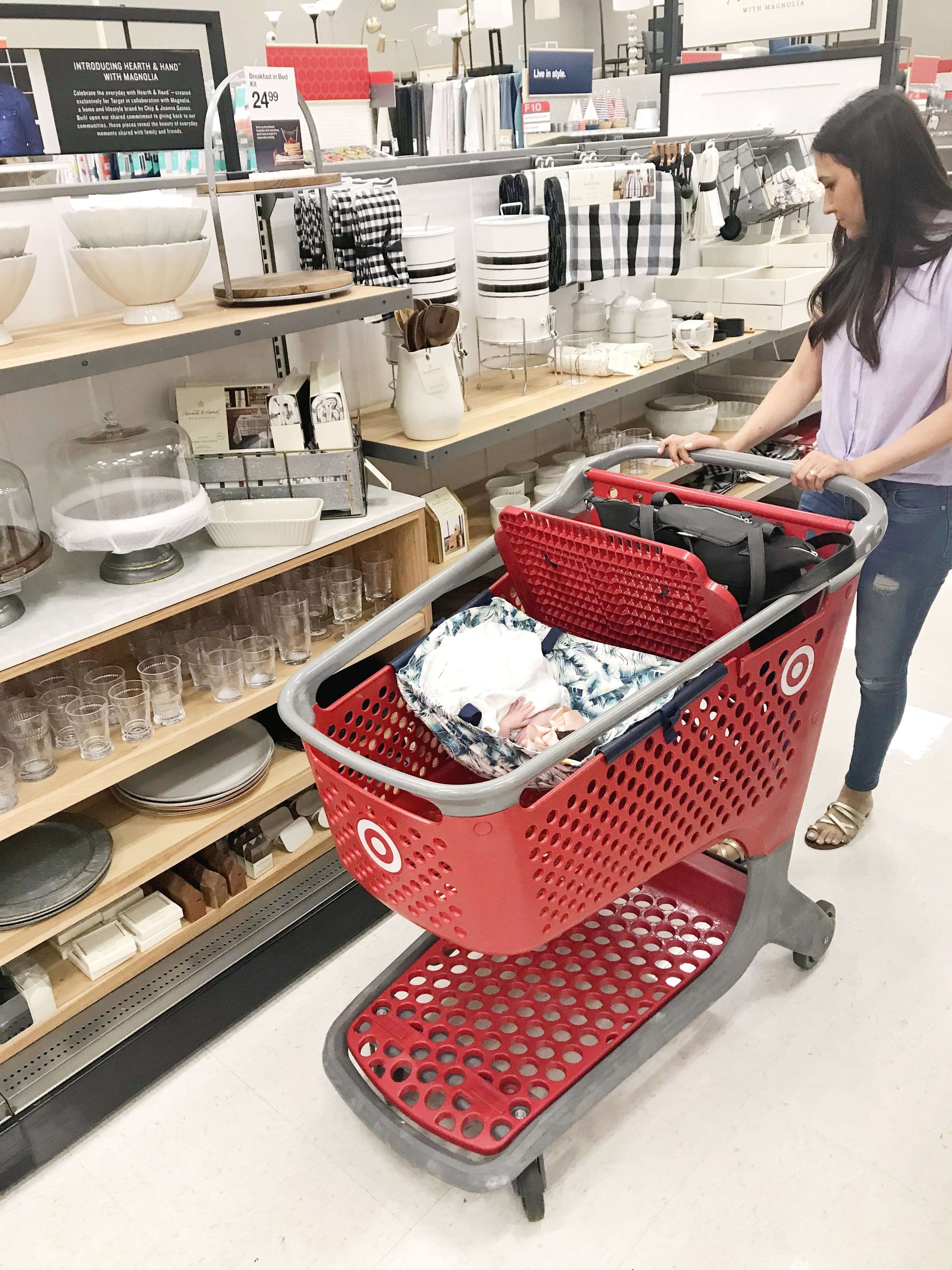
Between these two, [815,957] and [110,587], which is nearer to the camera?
[110,587]

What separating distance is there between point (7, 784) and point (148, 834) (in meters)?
0.34

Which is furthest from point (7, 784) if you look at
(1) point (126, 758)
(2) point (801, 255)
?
(2) point (801, 255)

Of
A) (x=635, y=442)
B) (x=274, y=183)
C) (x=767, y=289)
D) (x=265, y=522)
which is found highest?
(x=274, y=183)

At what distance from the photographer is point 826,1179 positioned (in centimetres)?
171

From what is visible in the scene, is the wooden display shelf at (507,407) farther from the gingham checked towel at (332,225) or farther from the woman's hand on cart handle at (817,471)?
the woman's hand on cart handle at (817,471)

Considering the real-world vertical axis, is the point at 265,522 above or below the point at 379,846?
above

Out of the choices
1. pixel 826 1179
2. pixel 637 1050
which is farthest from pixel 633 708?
pixel 826 1179

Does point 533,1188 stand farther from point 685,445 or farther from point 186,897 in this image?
point 685,445

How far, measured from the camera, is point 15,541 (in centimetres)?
190

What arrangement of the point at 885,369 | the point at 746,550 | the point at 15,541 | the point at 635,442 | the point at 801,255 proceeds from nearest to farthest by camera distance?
the point at 746,550, the point at 15,541, the point at 885,369, the point at 635,442, the point at 801,255

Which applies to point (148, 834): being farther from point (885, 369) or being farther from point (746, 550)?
point (885, 369)

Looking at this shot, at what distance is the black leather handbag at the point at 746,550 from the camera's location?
1.56m

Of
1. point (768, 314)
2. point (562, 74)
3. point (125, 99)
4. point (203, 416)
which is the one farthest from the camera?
point (562, 74)

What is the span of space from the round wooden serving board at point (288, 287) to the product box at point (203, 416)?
0.69 ft
